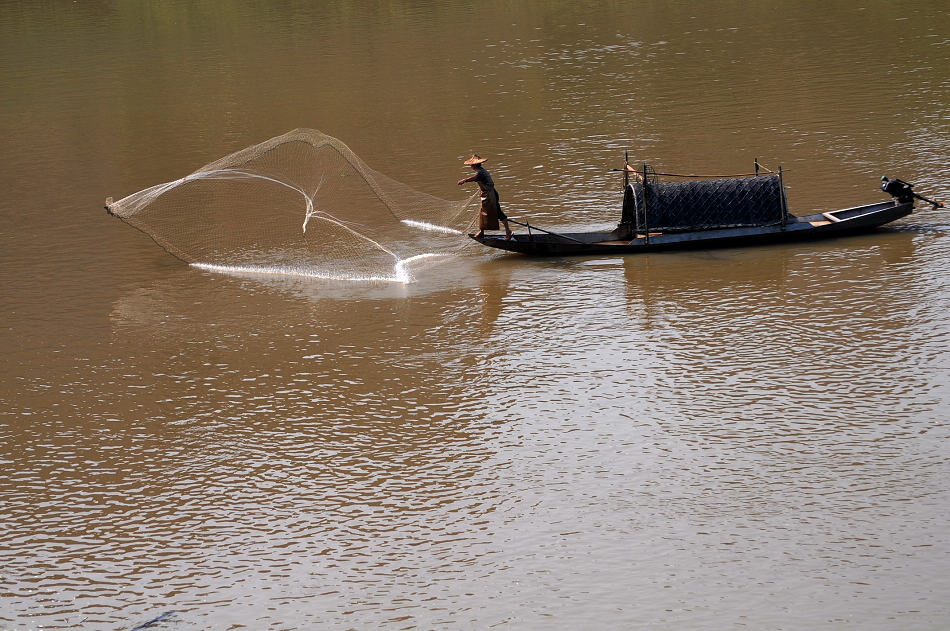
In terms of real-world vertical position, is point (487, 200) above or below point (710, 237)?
above

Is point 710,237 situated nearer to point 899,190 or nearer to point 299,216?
point 899,190

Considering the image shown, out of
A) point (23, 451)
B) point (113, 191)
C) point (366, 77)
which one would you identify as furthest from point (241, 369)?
point (366, 77)

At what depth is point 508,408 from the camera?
328 inches

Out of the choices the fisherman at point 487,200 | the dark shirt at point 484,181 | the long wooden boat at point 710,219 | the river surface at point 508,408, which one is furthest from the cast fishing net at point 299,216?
the long wooden boat at point 710,219

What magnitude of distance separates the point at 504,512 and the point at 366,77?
16326 mm

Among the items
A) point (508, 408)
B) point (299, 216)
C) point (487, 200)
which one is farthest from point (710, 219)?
point (299, 216)

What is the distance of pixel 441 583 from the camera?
247 inches

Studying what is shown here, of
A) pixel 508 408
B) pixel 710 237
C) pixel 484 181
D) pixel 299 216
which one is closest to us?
pixel 508 408

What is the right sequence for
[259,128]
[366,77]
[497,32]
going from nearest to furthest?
[259,128]
[366,77]
[497,32]

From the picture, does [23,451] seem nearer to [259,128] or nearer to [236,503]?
[236,503]

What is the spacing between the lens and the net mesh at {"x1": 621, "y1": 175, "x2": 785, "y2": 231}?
11211 mm

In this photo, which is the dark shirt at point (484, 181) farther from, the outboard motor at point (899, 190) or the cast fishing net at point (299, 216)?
the outboard motor at point (899, 190)

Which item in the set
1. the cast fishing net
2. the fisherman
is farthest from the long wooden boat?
the cast fishing net

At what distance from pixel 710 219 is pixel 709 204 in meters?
0.16
